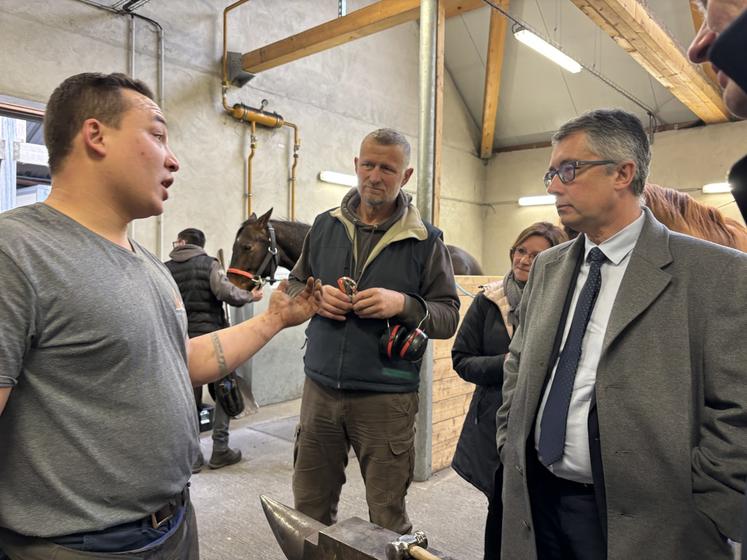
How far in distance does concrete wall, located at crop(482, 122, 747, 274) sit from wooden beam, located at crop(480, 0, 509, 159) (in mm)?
620

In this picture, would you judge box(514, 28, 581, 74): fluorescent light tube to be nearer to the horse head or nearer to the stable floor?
the horse head

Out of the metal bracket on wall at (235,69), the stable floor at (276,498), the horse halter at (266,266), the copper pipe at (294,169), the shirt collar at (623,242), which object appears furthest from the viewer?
the copper pipe at (294,169)

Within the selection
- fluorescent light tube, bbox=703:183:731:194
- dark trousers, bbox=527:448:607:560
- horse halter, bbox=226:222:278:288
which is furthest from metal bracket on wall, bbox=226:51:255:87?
fluorescent light tube, bbox=703:183:731:194

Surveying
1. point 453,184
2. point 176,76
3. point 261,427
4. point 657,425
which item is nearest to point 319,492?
point 657,425

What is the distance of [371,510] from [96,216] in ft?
4.94

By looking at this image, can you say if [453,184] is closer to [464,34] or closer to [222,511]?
[464,34]

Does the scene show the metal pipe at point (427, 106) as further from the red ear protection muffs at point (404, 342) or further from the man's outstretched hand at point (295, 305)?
the man's outstretched hand at point (295, 305)

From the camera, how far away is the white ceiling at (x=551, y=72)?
815 cm

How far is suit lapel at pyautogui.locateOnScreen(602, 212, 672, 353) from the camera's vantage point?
1257 mm

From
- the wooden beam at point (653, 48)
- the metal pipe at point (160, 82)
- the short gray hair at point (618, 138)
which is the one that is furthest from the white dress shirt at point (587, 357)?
the metal pipe at point (160, 82)

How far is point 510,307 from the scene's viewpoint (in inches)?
83.4

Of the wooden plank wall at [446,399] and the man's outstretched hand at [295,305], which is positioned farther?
the wooden plank wall at [446,399]

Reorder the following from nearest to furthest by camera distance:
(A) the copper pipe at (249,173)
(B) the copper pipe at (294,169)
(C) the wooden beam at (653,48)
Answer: (C) the wooden beam at (653,48) < (A) the copper pipe at (249,173) < (B) the copper pipe at (294,169)

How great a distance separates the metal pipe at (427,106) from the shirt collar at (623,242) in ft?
6.09
